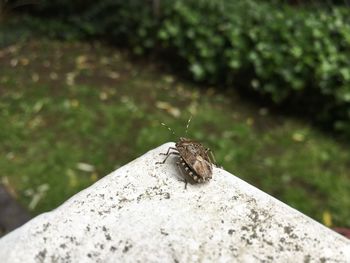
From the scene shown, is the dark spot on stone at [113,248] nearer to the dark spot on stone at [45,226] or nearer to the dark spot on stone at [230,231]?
the dark spot on stone at [45,226]

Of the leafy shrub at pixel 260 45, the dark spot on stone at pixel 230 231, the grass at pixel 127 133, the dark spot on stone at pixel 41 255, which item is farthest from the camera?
the leafy shrub at pixel 260 45

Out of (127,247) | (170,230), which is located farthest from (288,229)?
(127,247)

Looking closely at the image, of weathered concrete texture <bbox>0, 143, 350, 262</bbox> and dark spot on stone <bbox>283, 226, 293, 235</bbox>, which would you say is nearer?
weathered concrete texture <bbox>0, 143, 350, 262</bbox>

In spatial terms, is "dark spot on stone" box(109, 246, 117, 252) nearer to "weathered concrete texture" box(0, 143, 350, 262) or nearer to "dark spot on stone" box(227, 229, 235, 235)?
"weathered concrete texture" box(0, 143, 350, 262)

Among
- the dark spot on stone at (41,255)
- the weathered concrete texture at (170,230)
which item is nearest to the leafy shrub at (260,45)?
the weathered concrete texture at (170,230)

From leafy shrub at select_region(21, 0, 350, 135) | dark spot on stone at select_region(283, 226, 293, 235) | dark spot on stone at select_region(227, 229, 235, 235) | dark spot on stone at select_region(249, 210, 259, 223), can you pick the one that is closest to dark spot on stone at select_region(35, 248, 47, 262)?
dark spot on stone at select_region(227, 229, 235, 235)
